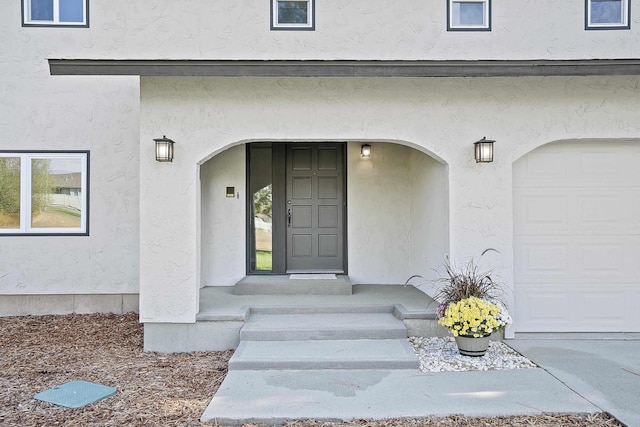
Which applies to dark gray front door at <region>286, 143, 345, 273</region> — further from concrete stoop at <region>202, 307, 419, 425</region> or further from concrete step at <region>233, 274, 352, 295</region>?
concrete stoop at <region>202, 307, 419, 425</region>

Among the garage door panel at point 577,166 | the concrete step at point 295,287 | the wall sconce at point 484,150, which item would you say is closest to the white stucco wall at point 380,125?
the wall sconce at point 484,150

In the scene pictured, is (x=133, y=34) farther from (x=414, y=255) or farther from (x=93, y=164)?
(x=414, y=255)

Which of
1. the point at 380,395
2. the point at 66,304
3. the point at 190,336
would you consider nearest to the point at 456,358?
the point at 380,395

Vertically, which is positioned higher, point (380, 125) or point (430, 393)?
point (380, 125)

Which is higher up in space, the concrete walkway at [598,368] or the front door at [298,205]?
the front door at [298,205]

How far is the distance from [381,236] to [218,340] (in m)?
3.60

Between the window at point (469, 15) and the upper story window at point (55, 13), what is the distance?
18.6 ft

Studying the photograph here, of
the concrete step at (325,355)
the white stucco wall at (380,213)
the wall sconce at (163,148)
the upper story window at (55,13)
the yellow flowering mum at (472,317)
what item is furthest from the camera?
the white stucco wall at (380,213)

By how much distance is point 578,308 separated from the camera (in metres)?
6.26

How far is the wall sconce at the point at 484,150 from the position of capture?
586cm

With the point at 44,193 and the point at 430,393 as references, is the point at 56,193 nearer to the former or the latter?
the point at 44,193

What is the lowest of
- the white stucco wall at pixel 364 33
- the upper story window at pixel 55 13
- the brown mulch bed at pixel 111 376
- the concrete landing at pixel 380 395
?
the brown mulch bed at pixel 111 376

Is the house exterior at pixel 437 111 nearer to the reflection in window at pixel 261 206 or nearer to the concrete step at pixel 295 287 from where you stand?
the concrete step at pixel 295 287

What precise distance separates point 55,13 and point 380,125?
5674 millimetres
